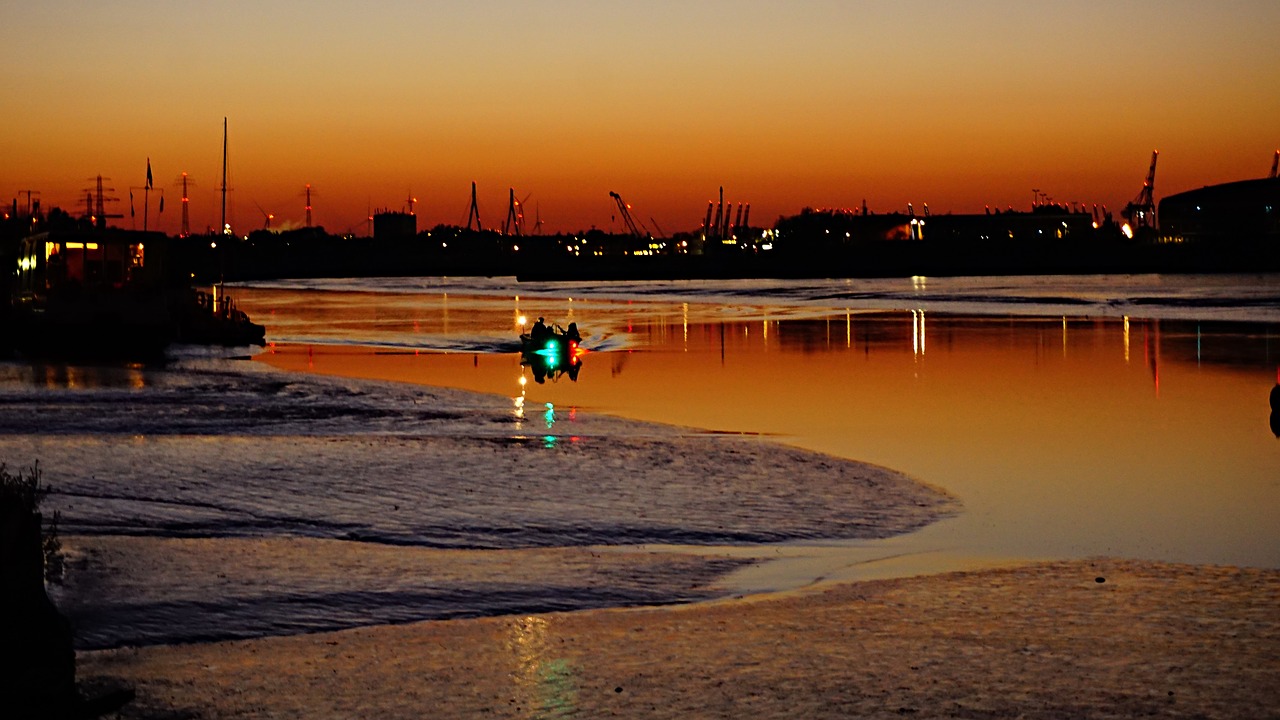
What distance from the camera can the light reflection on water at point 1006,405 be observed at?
1587cm

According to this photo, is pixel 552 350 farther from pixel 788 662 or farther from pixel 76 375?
pixel 788 662

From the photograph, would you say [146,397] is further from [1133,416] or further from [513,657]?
[513,657]

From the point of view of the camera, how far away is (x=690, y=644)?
34.6 feet

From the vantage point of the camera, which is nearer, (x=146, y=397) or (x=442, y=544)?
(x=442, y=544)

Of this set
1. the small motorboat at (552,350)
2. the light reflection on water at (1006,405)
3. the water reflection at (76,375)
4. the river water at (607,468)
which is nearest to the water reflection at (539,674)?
the river water at (607,468)

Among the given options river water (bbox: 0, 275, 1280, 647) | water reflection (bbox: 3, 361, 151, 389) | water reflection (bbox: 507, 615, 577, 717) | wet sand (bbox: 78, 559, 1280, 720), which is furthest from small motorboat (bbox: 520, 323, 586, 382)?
water reflection (bbox: 507, 615, 577, 717)

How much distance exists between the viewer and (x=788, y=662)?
9.99m

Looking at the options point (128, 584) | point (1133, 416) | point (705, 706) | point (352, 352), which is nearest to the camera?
point (705, 706)

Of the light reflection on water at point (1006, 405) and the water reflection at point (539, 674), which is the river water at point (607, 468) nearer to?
the light reflection on water at point (1006, 405)

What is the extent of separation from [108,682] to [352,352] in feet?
129

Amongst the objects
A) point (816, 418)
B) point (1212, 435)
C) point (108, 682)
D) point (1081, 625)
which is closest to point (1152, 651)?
point (1081, 625)

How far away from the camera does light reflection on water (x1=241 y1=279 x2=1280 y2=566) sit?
15.9 meters

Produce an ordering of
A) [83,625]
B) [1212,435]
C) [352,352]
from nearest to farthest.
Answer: [83,625]
[1212,435]
[352,352]

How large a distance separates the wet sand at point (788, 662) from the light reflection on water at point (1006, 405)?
2.83 meters
